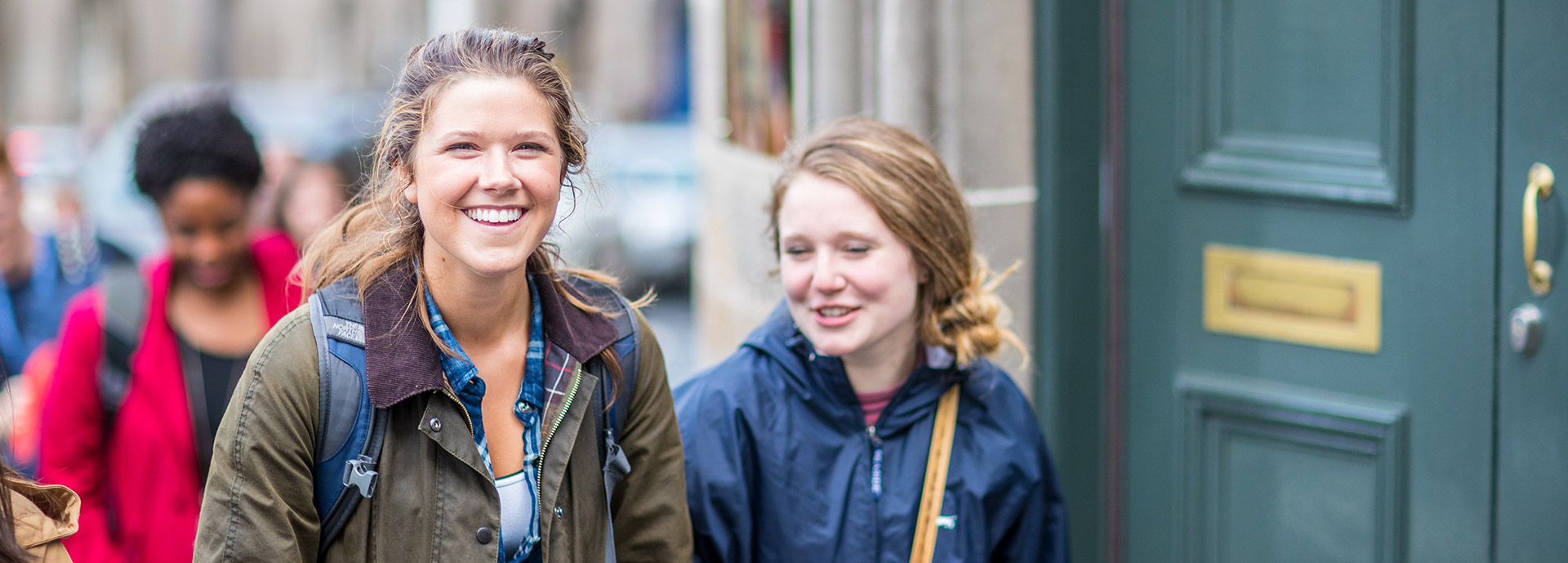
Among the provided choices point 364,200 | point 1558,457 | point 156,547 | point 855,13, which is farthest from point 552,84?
point 1558,457

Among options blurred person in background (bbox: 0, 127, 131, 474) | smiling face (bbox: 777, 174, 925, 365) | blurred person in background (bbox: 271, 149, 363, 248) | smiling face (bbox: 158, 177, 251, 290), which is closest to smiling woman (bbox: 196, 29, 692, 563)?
smiling face (bbox: 777, 174, 925, 365)

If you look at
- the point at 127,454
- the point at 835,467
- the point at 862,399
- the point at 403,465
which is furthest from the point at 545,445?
the point at 127,454

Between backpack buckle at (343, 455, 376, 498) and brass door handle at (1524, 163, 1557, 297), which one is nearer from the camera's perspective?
backpack buckle at (343, 455, 376, 498)

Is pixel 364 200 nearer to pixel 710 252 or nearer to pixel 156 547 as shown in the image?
pixel 156 547

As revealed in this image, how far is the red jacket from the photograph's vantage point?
3271 mm

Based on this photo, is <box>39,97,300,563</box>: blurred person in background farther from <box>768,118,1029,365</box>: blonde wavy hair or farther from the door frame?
the door frame

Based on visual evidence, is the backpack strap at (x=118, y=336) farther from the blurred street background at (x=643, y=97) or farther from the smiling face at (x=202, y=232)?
the blurred street background at (x=643, y=97)

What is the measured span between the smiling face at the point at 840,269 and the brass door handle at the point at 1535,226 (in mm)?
1365

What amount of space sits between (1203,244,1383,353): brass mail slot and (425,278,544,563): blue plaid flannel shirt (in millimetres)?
2005

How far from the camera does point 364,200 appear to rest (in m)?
2.55

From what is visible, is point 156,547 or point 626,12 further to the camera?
point 626,12

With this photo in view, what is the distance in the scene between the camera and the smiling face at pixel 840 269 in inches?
114

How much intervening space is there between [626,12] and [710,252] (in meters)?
22.3

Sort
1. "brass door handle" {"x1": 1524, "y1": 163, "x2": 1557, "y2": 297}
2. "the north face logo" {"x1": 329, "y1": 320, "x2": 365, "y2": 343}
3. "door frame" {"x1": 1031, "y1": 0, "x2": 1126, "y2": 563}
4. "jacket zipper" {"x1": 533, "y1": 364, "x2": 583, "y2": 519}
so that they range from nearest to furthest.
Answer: "the north face logo" {"x1": 329, "y1": 320, "x2": 365, "y2": 343}
"jacket zipper" {"x1": 533, "y1": 364, "x2": 583, "y2": 519}
"brass door handle" {"x1": 1524, "y1": 163, "x2": 1557, "y2": 297}
"door frame" {"x1": 1031, "y1": 0, "x2": 1126, "y2": 563}
